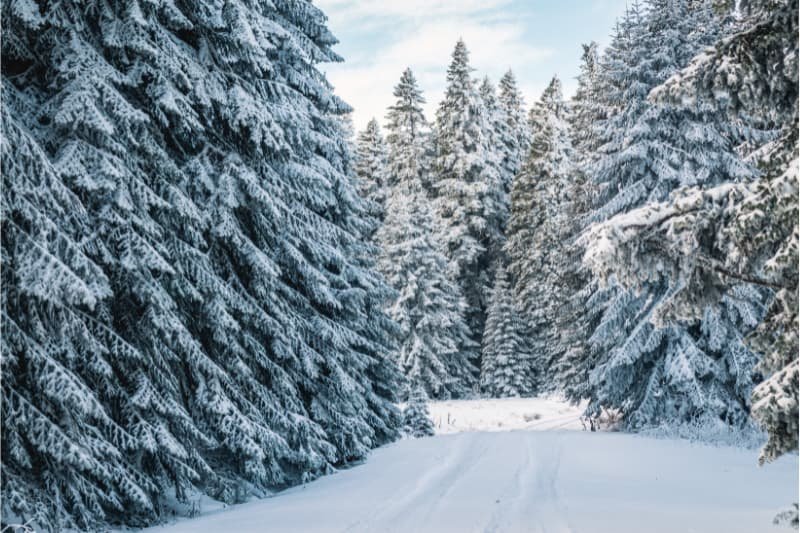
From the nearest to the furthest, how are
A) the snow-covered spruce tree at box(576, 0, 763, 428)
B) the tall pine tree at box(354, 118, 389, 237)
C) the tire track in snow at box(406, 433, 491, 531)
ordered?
the tire track in snow at box(406, 433, 491, 531) < the snow-covered spruce tree at box(576, 0, 763, 428) < the tall pine tree at box(354, 118, 389, 237)

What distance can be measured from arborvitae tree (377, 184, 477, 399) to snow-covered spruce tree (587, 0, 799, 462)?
28735mm

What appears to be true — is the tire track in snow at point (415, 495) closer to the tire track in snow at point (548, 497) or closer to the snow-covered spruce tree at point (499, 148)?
the tire track in snow at point (548, 497)

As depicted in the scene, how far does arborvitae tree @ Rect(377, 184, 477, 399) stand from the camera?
35.5 m

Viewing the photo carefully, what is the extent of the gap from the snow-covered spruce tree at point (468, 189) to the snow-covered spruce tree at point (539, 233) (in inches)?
92.8

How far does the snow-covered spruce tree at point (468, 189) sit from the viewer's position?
4281 cm

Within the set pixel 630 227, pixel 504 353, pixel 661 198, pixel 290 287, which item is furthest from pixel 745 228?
pixel 504 353

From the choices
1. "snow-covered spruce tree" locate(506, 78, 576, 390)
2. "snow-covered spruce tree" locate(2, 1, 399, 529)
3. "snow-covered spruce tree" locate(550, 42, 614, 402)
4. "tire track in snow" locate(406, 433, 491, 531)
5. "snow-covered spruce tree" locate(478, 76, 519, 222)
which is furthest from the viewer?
"snow-covered spruce tree" locate(478, 76, 519, 222)

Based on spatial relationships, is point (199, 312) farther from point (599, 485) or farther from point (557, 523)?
point (599, 485)

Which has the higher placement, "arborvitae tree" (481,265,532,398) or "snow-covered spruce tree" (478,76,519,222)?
"snow-covered spruce tree" (478,76,519,222)

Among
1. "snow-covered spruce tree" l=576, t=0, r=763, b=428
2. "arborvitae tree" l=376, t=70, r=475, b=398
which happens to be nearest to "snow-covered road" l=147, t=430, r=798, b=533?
"snow-covered spruce tree" l=576, t=0, r=763, b=428

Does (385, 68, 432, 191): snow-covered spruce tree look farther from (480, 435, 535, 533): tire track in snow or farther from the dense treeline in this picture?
(480, 435, 535, 533): tire track in snow

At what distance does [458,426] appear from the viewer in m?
26.7

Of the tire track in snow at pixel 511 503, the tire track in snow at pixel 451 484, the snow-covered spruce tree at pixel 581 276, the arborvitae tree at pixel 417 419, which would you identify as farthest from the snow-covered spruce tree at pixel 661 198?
the tire track in snow at pixel 511 503

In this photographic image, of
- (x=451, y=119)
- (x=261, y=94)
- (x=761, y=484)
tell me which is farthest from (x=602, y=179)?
(x=451, y=119)
